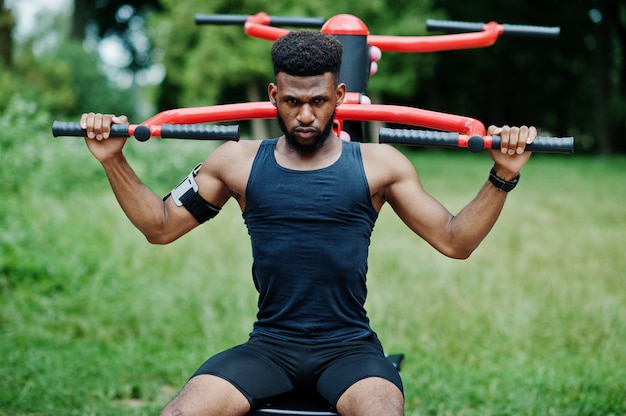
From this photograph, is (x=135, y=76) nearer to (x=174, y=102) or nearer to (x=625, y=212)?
(x=174, y=102)

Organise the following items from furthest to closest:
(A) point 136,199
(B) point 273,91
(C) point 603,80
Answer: (C) point 603,80 < (A) point 136,199 < (B) point 273,91

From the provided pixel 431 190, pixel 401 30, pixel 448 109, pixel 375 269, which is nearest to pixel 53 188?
pixel 375 269

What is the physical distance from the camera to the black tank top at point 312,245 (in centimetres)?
248

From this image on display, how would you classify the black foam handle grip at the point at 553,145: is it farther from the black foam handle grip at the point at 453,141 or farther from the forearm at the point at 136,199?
the forearm at the point at 136,199

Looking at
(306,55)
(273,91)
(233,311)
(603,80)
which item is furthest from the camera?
(603,80)

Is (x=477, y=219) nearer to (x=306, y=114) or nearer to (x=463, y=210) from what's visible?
(x=463, y=210)

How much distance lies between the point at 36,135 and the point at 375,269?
432 cm

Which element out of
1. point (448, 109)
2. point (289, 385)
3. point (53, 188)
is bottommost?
point (289, 385)

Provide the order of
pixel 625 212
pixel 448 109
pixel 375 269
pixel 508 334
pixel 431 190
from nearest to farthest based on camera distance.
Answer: pixel 508 334, pixel 375 269, pixel 625 212, pixel 431 190, pixel 448 109

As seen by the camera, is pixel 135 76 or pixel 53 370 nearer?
pixel 53 370

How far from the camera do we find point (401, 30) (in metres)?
19.7

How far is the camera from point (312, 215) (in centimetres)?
247

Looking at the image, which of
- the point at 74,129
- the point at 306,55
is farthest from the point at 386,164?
the point at 74,129

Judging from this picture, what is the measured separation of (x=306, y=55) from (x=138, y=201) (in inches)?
29.5
